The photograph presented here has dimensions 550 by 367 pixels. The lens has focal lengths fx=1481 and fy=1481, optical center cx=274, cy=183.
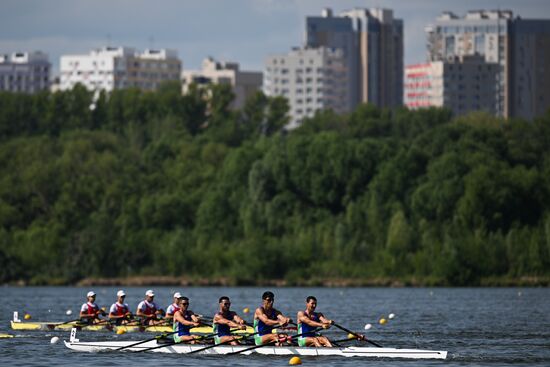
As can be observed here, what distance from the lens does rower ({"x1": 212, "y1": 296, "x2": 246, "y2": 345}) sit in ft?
96.9

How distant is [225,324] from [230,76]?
153 m

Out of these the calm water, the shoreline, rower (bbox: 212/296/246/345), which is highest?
rower (bbox: 212/296/246/345)

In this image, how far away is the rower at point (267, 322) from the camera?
2897 centimetres

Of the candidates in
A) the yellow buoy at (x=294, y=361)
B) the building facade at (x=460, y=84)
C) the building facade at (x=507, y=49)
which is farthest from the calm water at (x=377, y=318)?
the building facade at (x=507, y=49)

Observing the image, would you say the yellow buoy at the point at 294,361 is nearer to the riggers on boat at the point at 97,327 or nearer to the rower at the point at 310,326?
the rower at the point at 310,326

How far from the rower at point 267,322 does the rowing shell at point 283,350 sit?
0.21 metres

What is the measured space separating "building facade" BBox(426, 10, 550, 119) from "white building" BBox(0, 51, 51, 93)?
164 ft

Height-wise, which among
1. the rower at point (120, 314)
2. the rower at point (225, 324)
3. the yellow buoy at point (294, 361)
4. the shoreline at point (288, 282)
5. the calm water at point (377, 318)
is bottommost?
the shoreline at point (288, 282)

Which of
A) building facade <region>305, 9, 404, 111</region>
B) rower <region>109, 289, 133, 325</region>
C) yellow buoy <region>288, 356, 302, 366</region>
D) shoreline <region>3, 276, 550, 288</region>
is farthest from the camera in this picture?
building facade <region>305, 9, 404, 111</region>

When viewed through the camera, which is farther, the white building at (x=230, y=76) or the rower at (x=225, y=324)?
the white building at (x=230, y=76)

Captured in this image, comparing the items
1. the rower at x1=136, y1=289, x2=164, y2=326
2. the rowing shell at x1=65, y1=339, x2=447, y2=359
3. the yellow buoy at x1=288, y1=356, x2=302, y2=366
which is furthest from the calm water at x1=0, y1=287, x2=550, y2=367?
the rower at x1=136, y1=289, x2=164, y2=326

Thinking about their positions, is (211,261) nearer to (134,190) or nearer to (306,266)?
(306,266)

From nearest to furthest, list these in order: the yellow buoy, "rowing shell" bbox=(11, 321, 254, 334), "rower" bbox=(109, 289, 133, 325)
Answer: the yellow buoy, "rowing shell" bbox=(11, 321, 254, 334), "rower" bbox=(109, 289, 133, 325)

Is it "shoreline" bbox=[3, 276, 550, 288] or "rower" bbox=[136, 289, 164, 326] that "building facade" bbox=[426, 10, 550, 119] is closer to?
"shoreline" bbox=[3, 276, 550, 288]
